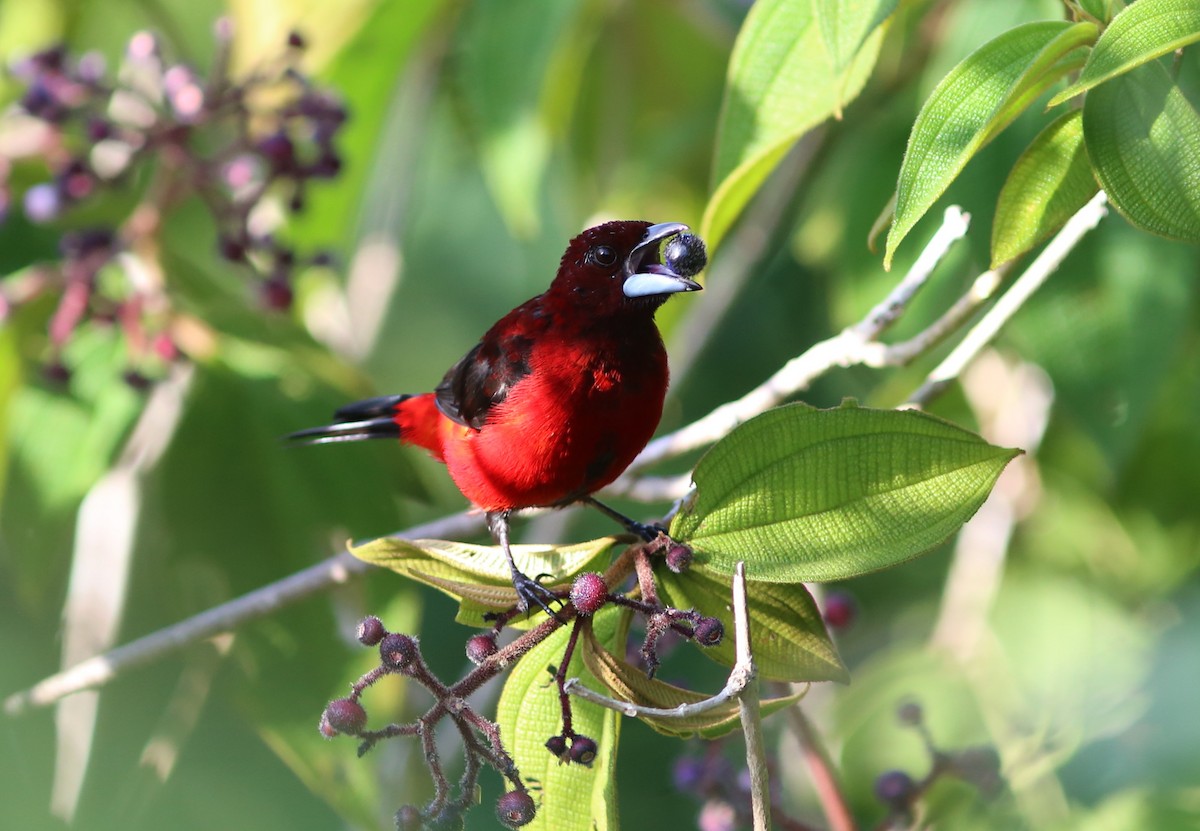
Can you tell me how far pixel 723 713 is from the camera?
131cm

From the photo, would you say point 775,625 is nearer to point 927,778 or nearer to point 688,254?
point 688,254

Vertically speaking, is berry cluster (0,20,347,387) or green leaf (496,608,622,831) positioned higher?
berry cluster (0,20,347,387)

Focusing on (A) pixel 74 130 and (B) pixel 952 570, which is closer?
(A) pixel 74 130

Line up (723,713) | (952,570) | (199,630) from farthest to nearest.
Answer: (952,570)
(199,630)
(723,713)

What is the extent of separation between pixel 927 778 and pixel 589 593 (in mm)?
834

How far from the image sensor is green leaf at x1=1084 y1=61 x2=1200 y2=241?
1.22 meters

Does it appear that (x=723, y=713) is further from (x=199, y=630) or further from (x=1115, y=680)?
(x=1115, y=680)

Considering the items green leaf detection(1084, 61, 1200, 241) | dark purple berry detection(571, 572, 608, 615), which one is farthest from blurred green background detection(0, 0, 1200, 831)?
dark purple berry detection(571, 572, 608, 615)

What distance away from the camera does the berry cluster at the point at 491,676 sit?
1285 mm

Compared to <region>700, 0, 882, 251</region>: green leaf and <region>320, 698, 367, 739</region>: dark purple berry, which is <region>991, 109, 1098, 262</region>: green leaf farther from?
<region>320, 698, 367, 739</region>: dark purple berry

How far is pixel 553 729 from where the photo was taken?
1.45m

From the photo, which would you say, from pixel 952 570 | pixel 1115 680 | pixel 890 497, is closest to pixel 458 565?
pixel 890 497

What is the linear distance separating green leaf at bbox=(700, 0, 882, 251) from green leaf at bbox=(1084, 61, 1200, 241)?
0.35 meters

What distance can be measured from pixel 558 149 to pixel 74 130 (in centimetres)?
126
